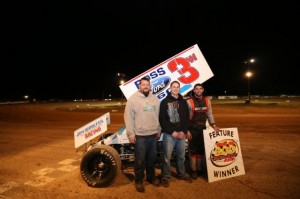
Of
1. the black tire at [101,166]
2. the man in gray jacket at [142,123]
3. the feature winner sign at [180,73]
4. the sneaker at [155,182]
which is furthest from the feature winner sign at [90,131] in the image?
the sneaker at [155,182]

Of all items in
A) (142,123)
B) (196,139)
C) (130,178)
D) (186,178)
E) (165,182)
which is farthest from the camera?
(130,178)

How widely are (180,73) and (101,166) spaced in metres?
2.64

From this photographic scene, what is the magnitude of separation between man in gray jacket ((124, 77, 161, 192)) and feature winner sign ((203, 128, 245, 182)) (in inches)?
45.0

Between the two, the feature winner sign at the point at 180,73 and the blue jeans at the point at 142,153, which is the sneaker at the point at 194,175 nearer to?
the blue jeans at the point at 142,153

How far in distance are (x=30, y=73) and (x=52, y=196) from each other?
10491 centimetres

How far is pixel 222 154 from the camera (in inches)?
206

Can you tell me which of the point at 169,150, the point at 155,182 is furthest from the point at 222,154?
the point at 155,182

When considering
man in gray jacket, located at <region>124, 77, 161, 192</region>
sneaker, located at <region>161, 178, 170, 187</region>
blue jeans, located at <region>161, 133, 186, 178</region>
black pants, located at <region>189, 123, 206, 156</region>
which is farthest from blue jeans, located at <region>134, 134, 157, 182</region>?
black pants, located at <region>189, 123, 206, 156</region>

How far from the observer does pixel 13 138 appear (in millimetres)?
10555

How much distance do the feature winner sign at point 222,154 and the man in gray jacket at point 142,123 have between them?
1.14 meters

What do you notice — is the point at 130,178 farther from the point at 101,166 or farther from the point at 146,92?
the point at 146,92

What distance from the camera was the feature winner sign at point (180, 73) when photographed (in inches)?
222

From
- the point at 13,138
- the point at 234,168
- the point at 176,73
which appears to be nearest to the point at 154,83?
the point at 176,73

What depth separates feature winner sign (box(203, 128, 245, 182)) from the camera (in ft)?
16.7
